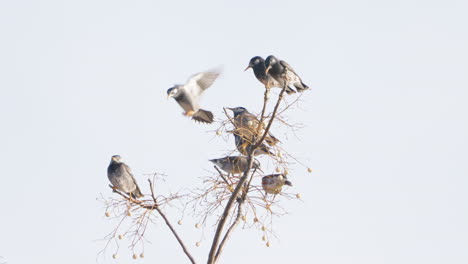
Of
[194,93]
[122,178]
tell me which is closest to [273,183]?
[194,93]

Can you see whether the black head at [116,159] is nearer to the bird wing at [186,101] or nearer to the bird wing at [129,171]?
the bird wing at [129,171]

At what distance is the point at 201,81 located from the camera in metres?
7.22

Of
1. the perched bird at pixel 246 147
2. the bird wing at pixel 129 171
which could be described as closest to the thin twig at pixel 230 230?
the perched bird at pixel 246 147

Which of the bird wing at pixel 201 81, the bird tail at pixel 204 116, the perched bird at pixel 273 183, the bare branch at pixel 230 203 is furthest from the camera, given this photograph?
the bird wing at pixel 201 81

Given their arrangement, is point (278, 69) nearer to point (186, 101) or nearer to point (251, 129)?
point (186, 101)

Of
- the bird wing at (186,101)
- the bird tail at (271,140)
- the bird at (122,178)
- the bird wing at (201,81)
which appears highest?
the bird at (122,178)

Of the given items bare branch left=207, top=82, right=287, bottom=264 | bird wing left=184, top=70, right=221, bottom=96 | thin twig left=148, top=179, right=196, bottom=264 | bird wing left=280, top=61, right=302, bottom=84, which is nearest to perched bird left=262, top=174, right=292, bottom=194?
bare branch left=207, top=82, right=287, bottom=264

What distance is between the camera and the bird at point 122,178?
7979 mm

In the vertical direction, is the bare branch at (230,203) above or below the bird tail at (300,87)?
below

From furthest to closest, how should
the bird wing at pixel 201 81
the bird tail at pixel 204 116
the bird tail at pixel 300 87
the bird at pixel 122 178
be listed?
1. the bird tail at pixel 300 87
2. the bird at pixel 122 178
3. the bird wing at pixel 201 81
4. the bird tail at pixel 204 116

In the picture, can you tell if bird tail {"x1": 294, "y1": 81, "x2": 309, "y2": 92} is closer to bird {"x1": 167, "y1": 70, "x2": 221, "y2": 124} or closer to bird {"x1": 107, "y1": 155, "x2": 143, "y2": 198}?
bird {"x1": 167, "y1": 70, "x2": 221, "y2": 124}

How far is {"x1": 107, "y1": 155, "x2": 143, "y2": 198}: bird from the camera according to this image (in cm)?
798

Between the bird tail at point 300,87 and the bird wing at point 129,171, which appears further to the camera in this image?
the bird tail at point 300,87

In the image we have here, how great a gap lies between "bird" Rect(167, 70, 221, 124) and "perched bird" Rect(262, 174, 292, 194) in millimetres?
1494
